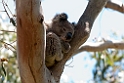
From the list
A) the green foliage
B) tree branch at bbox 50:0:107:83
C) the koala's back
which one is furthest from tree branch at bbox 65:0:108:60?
the green foliage

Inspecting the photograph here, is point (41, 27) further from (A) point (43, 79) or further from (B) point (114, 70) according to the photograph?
(B) point (114, 70)

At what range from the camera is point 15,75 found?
291 inches

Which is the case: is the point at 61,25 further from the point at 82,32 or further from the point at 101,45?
the point at 82,32

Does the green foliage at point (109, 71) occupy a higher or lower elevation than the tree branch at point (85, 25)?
lower

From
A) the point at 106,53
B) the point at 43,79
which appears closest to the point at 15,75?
the point at 106,53

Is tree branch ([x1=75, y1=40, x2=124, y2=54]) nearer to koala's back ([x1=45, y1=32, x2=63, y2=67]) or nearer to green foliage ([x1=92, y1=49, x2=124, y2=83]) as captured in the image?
koala's back ([x1=45, y1=32, x2=63, y2=67])

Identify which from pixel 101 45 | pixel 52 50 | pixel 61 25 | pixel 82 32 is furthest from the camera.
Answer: pixel 101 45

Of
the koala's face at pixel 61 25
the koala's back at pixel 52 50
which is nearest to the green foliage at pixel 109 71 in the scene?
the koala's face at pixel 61 25

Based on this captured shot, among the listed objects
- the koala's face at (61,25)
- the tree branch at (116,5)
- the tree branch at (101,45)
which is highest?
the tree branch at (116,5)

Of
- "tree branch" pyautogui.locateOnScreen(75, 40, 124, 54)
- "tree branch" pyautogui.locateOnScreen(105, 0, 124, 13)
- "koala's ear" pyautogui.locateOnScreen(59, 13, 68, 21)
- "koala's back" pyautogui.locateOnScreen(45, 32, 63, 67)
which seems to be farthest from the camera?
"tree branch" pyautogui.locateOnScreen(105, 0, 124, 13)

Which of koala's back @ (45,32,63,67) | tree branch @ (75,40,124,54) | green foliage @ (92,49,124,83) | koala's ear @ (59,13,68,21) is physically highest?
koala's ear @ (59,13,68,21)

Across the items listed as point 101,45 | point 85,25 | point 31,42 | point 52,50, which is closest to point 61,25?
point 101,45

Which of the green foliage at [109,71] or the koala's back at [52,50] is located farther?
the green foliage at [109,71]

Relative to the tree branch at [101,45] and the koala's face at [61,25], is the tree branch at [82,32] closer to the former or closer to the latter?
the koala's face at [61,25]
